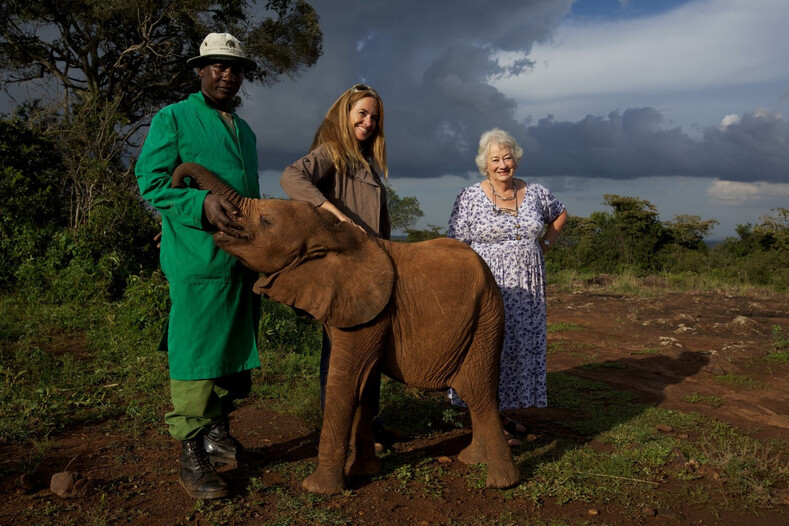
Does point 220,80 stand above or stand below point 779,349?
above

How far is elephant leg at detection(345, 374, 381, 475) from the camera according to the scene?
384 centimetres

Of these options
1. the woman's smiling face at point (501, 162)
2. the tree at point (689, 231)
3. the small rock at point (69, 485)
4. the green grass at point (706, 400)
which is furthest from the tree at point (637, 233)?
the small rock at point (69, 485)

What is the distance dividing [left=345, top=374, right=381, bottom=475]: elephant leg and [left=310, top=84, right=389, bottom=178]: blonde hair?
1.42m

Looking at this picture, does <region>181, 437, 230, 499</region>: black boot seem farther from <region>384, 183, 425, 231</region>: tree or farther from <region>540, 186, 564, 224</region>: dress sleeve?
<region>384, 183, 425, 231</region>: tree

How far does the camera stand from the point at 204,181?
3305 mm

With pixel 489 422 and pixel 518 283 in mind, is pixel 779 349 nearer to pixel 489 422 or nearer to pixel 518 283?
pixel 518 283

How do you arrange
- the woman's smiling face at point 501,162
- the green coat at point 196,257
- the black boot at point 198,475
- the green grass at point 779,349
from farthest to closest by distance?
the green grass at point 779,349 → the woman's smiling face at point 501,162 → the black boot at point 198,475 → the green coat at point 196,257

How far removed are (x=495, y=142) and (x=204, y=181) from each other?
2.33m

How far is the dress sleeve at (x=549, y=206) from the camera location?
194 inches

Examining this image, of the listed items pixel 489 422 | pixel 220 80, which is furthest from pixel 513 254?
pixel 220 80

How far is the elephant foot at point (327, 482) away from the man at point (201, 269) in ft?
1.66

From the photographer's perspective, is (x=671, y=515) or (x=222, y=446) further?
(x=222, y=446)

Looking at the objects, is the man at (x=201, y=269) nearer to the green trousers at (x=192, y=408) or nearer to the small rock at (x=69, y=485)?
the green trousers at (x=192, y=408)

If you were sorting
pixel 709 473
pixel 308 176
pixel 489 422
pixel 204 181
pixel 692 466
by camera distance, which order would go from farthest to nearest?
pixel 692 466
pixel 709 473
pixel 489 422
pixel 308 176
pixel 204 181
